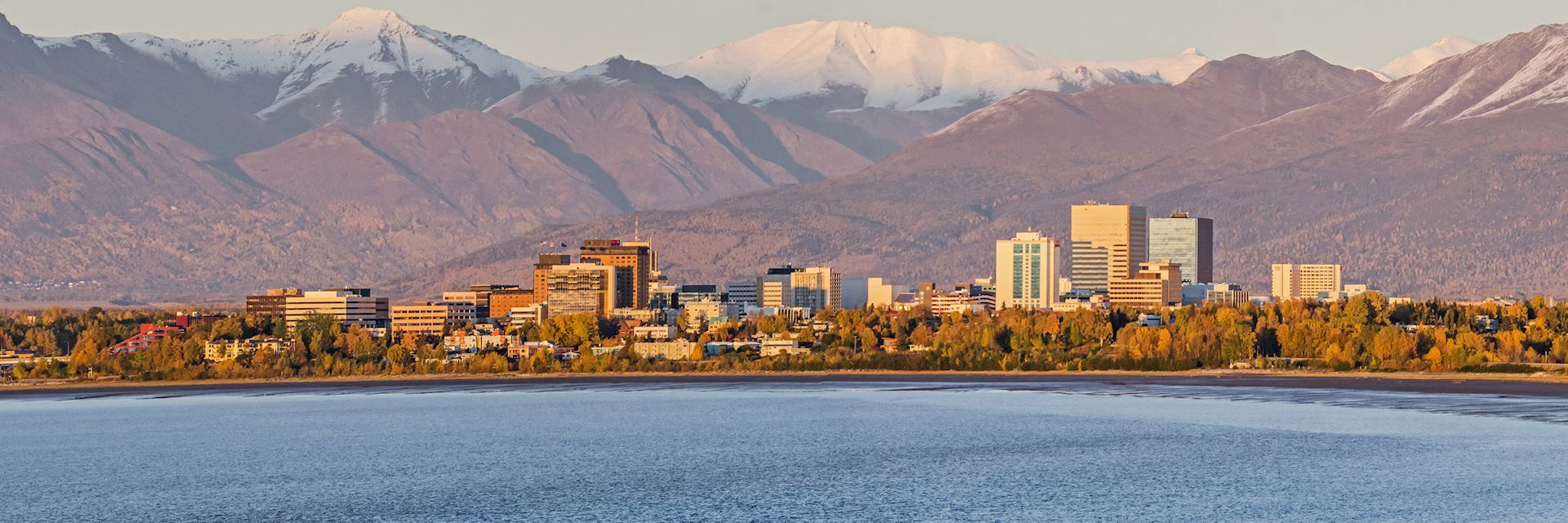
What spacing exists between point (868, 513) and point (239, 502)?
3012 centimetres

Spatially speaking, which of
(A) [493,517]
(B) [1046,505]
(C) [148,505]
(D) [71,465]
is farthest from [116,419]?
(B) [1046,505]

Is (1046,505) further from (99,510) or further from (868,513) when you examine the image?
(99,510)

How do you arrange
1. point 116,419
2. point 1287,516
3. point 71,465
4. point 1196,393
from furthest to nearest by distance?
point 1196,393 < point 116,419 < point 71,465 < point 1287,516

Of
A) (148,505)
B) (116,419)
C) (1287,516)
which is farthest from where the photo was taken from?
(116,419)

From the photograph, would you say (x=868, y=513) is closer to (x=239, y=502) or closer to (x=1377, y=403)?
(x=239, y=502)

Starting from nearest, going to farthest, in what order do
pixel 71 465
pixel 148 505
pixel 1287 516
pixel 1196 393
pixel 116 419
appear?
pixel 1287 516, pixel 148 505, pixel 71 465, pixel 116 419, pixel 1196 393

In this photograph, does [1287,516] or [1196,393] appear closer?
[1287,516]

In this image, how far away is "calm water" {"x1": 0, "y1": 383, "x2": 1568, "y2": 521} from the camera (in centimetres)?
10950

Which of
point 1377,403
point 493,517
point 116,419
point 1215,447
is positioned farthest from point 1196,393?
point 493,517

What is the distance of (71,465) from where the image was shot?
132 metres

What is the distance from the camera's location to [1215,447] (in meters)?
139

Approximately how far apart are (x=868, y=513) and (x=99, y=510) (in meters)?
35.7

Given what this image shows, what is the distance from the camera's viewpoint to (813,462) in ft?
435

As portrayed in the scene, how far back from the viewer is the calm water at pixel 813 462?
4311 inches
